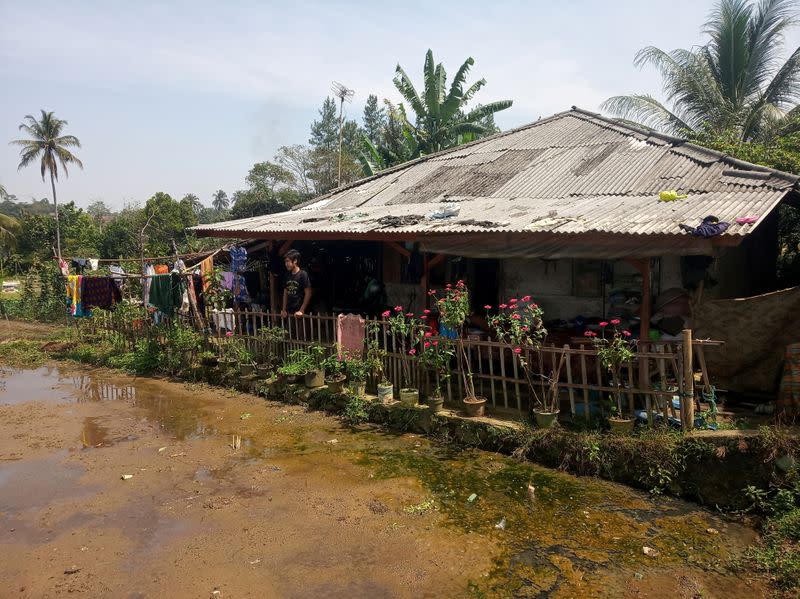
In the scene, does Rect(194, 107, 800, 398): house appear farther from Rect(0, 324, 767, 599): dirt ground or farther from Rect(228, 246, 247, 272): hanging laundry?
Rect(0, 324, 767, 599): dirt ground

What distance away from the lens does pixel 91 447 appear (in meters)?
7.15

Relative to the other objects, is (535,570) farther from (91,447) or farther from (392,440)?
(91,447)

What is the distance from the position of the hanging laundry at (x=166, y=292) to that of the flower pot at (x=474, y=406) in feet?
24.1

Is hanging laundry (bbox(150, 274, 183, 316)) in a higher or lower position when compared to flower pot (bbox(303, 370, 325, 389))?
higher

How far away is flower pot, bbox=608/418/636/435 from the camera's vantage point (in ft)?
18.6

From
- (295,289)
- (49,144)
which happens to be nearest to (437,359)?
(295,289)

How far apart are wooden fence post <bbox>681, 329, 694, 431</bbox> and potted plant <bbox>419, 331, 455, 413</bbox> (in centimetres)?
269

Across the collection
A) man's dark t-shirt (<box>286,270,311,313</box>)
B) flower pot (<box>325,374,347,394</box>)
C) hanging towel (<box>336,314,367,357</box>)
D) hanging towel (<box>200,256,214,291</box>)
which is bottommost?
flower pot (<box>325,374,347,394</box>)

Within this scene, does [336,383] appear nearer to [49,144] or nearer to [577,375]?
[577,375]

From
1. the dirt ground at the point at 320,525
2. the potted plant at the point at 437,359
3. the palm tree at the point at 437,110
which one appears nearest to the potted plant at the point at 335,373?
the dirt ground at the point at 320,525

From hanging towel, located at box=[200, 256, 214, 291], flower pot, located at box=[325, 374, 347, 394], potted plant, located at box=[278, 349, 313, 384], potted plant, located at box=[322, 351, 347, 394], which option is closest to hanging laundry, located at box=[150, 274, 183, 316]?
hanging towel, located at box=[200, 256, 214, 291]

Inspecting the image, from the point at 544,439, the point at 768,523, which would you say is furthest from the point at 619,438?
the point at 768,523

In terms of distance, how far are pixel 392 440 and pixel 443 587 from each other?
3056mm

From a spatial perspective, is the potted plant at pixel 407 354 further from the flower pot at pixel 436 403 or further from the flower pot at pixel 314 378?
the flower pot at pixel 314 378
